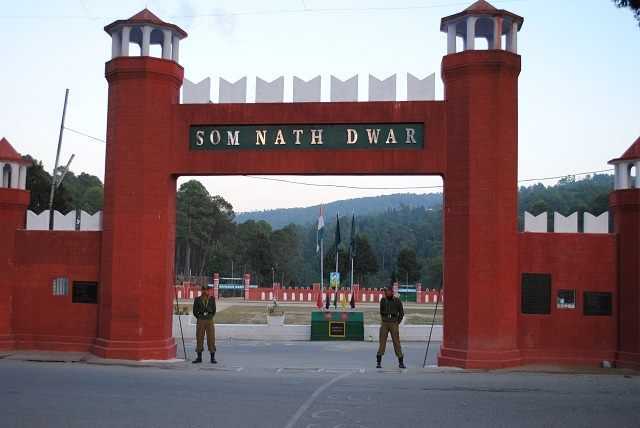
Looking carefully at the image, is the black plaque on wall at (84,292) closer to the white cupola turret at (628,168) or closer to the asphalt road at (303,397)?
the asphalt road at (303,397)

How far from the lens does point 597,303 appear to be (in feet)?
56.5

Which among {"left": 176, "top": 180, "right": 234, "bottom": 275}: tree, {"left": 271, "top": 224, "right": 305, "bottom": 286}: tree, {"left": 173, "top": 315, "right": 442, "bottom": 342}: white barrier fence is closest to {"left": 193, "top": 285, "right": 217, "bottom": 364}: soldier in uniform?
{"left": 173, "top": 315, "right": 442, "bottom": 342}: white barrier fence

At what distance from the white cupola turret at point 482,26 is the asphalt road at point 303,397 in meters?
7.61

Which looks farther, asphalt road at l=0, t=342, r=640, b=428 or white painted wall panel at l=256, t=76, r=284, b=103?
white painted wall panel at l=256, t=76, r=284, b=103

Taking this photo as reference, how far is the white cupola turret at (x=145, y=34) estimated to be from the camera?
1803 cm

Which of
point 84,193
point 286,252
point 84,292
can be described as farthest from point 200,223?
point 84,292

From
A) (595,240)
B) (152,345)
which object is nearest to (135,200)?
(152,345)

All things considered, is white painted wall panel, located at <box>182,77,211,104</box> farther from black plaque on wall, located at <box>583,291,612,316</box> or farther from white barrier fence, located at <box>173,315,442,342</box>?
white barrier fence, located at <box>173,315,442,342</box>

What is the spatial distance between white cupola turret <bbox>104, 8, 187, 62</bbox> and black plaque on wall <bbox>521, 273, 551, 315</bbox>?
33.7ft

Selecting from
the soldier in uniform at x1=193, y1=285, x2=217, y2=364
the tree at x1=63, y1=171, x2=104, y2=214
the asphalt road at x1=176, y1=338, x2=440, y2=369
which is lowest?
the asphalt road at x1=176, y1=338, x2=440, y2=369

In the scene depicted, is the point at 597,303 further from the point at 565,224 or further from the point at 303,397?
the point at 303,397

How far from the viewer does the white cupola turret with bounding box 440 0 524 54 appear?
17.0 meters

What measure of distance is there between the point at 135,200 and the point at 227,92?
347 cm

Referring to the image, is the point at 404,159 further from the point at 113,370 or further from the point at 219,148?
the point at 113,370
